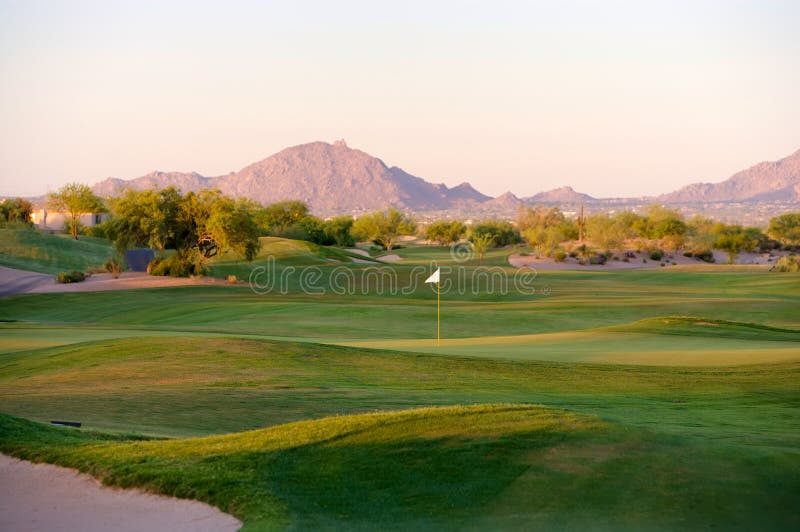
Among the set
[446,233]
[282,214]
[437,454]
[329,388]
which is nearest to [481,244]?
[282,214]

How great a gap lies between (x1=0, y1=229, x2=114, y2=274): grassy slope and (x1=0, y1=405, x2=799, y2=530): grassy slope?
64329 millimetres

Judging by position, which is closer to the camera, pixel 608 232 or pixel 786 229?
pixel 608 232

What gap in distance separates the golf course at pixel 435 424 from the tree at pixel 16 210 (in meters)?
75.6

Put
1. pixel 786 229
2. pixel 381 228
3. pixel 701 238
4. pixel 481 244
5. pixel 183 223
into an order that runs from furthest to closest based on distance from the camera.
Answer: pixel 381 228 → pixel 786 229 → pixel 701 238 → pixel 481 244 → pixel 183 223

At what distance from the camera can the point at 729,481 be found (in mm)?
9164

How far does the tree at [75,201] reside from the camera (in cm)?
10206

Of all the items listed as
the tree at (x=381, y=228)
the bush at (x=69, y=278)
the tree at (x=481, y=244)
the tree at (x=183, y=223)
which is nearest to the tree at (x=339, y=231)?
the tree at (x=381, y=228)

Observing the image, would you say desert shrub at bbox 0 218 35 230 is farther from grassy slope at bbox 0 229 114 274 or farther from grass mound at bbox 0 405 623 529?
grass mound at bbox 0 405 623 529

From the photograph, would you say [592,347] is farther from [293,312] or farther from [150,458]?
[293,312]

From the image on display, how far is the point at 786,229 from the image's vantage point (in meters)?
129

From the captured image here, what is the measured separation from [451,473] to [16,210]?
10754 centimetres

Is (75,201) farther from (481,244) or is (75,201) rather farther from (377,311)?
(377,311)

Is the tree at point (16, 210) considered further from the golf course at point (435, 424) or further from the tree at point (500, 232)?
the golf course at point (435, 424)

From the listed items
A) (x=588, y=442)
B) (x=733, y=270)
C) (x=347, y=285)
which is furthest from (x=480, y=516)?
(x=733, y=270)
